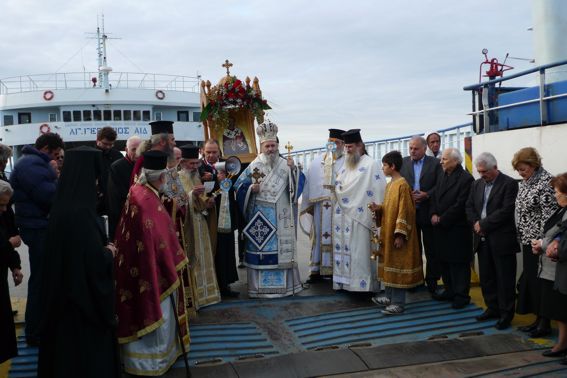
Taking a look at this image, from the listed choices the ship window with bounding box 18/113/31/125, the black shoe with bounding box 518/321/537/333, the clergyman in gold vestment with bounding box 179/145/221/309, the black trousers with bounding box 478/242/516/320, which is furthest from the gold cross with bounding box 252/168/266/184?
the ship window with bounding box 18/113/31/125

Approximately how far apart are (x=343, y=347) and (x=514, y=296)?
5.95ft

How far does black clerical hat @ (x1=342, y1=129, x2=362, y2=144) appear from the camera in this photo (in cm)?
675

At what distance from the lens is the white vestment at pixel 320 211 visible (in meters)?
7.35

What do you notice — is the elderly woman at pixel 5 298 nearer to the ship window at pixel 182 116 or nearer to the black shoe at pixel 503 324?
the black shoe at pixel 503 324

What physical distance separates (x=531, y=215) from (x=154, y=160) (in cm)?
341

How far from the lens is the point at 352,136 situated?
6770mm

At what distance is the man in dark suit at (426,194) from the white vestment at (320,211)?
0.97 metres

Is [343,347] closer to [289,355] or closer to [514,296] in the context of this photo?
[289,355]

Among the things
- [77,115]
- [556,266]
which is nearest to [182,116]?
[77,115]

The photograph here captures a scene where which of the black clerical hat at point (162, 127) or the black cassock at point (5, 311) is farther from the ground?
the black clerical hat at point (162, 127)

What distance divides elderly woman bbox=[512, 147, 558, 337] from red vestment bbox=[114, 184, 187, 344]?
10.6 ft

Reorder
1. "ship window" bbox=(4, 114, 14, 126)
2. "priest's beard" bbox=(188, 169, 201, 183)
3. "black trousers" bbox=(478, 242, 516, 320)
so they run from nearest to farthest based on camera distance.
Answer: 1. "black trousers" bbox=(478, 242, 516, 320)
2. "priest's beard" bbox=(188, 169, 201, 183)
3. "ship window" bbox=(4, 114, 14, 126)

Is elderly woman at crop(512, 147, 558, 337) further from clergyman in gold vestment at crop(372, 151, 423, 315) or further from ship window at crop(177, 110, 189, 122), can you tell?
ship window at crop(177, 110, 189, 122)

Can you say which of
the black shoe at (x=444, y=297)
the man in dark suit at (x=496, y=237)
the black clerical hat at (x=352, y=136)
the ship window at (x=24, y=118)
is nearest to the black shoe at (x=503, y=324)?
the man in dark suit at (x=496, y=237)
